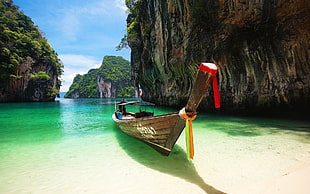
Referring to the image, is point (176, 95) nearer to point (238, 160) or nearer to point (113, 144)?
point (113, 144)

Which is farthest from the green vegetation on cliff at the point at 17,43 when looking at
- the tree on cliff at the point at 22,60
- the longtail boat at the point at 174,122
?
the longtail boat at the point at 174,122

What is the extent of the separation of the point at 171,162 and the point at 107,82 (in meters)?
92.3

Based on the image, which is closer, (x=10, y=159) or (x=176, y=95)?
(x=10, y=159)

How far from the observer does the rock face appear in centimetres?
805

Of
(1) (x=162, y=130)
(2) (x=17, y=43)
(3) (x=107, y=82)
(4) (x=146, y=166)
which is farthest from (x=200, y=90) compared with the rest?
(3) (x=107, y=82)

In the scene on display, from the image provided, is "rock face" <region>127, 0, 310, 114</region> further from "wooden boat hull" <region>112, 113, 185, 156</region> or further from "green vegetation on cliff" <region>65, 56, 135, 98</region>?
"green vegetation on cliff" <region>65, 56, 135, 98</region>

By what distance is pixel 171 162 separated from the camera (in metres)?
3.69

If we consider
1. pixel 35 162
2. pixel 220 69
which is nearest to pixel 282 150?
pixel 35 162

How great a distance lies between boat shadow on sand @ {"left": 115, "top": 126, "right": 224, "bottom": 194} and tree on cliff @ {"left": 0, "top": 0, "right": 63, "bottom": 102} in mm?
37311

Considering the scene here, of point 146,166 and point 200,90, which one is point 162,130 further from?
point 200,90

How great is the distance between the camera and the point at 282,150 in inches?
163

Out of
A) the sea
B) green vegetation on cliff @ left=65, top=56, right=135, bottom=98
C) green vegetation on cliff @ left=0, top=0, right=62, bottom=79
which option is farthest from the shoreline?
green vegetation on cliff @ left=65, top=56, right=135, bottom=98

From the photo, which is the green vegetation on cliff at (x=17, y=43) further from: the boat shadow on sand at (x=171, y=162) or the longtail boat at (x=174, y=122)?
the longtail boat at (x=174, y=122)

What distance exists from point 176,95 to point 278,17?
11.4m
